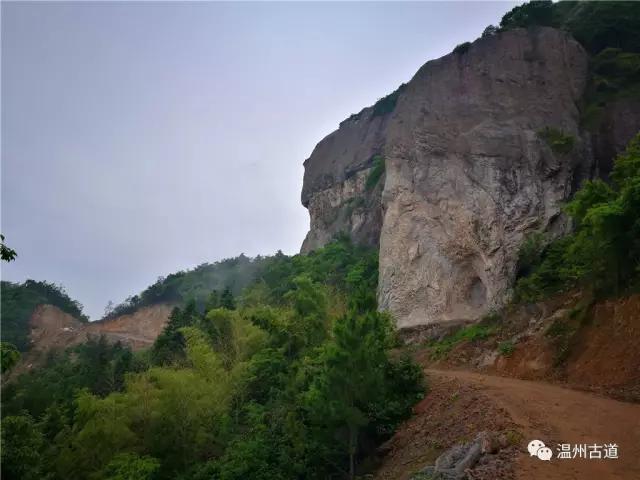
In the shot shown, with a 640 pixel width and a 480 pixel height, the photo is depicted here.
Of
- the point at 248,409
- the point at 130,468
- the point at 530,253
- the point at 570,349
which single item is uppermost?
the point at 530,253

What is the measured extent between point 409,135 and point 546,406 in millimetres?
18148

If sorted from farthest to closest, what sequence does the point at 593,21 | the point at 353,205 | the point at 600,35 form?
the point at 353,205 < the point at 593,21 < the point at 600,35

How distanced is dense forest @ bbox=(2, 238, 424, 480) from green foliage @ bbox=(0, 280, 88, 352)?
A: 101 ft

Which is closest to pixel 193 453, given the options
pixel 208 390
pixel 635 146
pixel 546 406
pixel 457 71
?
pixel 208 390

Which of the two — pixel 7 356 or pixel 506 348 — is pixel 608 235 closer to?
pixel 506 348

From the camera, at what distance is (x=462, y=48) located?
87.5 ft

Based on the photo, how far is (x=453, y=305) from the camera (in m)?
21.3

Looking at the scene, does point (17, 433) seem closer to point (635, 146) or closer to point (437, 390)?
point (437, 390)

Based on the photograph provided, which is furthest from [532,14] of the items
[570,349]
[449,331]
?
[570,349]

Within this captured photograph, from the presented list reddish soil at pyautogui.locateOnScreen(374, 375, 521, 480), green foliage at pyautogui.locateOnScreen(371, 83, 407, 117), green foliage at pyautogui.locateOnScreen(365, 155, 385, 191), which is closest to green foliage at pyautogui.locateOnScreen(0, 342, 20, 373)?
reddish soil at pyautogui.locateOnScreen(374, 375, 521, 480)

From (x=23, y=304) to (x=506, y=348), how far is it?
5362 centimetres

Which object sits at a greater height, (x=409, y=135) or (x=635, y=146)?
(x=409, y=135)

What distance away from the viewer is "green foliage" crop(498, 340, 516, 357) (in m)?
15.2

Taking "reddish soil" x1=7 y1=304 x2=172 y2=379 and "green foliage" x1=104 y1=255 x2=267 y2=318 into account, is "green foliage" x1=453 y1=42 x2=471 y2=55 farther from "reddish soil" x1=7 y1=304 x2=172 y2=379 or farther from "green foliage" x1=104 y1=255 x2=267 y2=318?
"reddish soil" x1=7 y1=304 x2=172 y2=379
